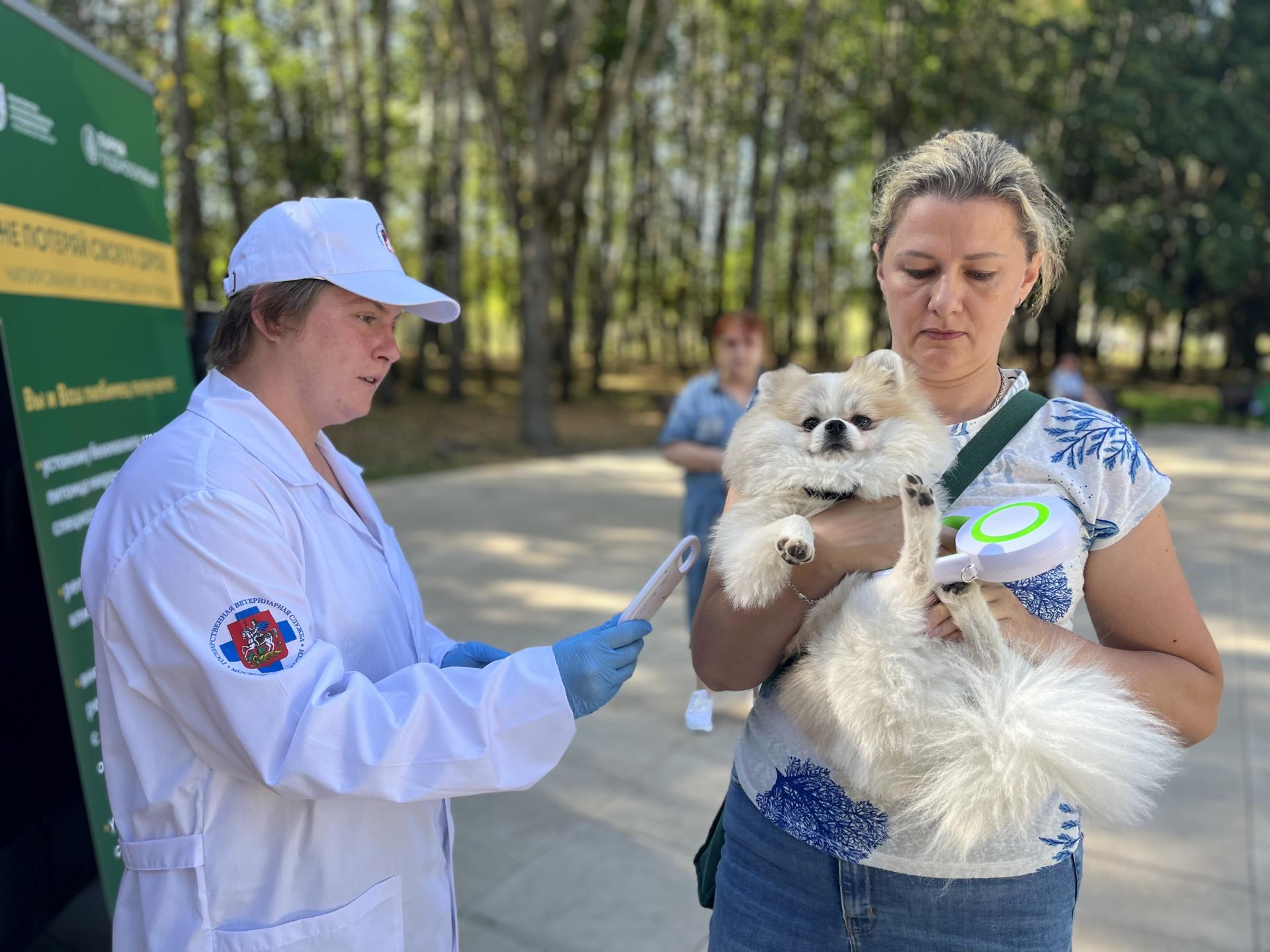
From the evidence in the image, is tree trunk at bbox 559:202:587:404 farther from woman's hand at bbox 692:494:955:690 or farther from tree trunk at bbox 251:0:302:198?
woman's hand at bbox 692:494:955:690

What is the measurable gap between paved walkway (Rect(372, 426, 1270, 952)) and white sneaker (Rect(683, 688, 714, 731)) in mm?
1951

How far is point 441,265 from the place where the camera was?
115 ft

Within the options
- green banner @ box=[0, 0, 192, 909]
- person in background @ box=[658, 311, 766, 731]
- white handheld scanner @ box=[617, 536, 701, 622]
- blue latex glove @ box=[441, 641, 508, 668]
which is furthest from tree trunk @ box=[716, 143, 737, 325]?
white handheld scanner @ box=[617, 536, 701, 622]

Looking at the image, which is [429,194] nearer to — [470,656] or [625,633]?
[470,656]

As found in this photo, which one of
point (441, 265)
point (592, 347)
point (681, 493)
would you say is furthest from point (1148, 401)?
point (441, 265)

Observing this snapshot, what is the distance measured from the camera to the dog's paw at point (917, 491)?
1.61 meters

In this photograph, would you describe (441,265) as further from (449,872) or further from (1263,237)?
(449,872)

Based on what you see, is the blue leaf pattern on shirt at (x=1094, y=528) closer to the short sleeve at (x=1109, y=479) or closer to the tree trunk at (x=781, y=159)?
the short sleeve at (x=1109, y=479)

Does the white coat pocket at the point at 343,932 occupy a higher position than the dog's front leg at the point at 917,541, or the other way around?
the dog's front leg at the point at 917,541

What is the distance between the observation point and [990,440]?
5.71 feet

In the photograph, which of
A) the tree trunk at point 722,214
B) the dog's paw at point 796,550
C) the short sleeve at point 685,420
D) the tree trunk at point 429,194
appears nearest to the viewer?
the dog's paw at point 796,550

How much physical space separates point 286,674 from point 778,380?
1.16 m

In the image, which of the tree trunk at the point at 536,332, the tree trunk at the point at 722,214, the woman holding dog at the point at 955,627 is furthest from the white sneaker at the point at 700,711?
the tree trunk at the point at 722,214

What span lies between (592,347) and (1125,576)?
26.8 m
